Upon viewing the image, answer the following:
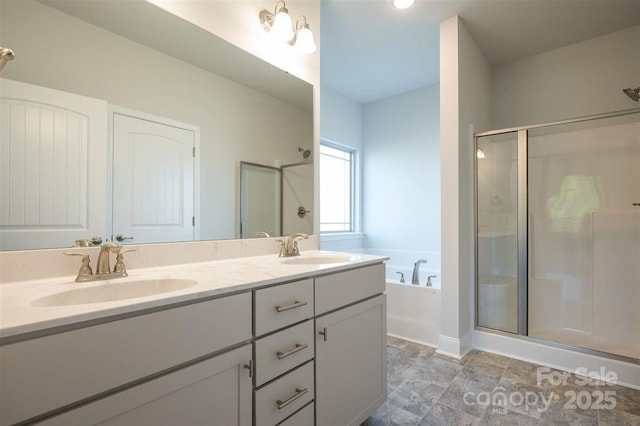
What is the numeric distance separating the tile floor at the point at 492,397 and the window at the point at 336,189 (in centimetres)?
184

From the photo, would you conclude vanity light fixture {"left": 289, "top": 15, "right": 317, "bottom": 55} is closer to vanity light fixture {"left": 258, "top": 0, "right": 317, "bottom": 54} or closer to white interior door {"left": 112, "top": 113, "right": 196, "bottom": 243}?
vanity light fixture {"left": 258, "top": 0, "right": 317, "bottom": 54}

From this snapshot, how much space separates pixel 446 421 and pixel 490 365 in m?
0.81

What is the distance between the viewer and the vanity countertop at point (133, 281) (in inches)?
24.0

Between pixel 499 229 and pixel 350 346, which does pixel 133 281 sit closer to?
pixel 350 346

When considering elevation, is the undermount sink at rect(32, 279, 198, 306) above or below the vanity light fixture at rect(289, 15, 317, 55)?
below

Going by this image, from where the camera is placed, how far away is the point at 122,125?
46.8 inches

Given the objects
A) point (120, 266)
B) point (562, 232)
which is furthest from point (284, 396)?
point (562, 232)

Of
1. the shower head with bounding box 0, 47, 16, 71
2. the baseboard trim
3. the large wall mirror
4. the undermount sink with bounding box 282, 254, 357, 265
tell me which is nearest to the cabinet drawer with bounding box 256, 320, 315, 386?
the undermount sink with bounding box 282, 254, 357, 265

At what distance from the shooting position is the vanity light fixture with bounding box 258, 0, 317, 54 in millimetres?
1676

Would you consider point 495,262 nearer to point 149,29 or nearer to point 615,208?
point 615,208

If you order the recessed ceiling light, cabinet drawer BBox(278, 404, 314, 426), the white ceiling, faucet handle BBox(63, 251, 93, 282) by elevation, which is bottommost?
cabinet drawer BBox(278, 404, 314, 426)

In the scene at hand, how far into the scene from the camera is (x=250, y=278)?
102 cm

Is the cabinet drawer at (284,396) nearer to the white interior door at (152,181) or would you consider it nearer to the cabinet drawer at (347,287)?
the cabinet drawer at (347,287)

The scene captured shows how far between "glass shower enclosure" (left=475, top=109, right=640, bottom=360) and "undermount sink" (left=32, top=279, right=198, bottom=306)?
2330 millimetres
